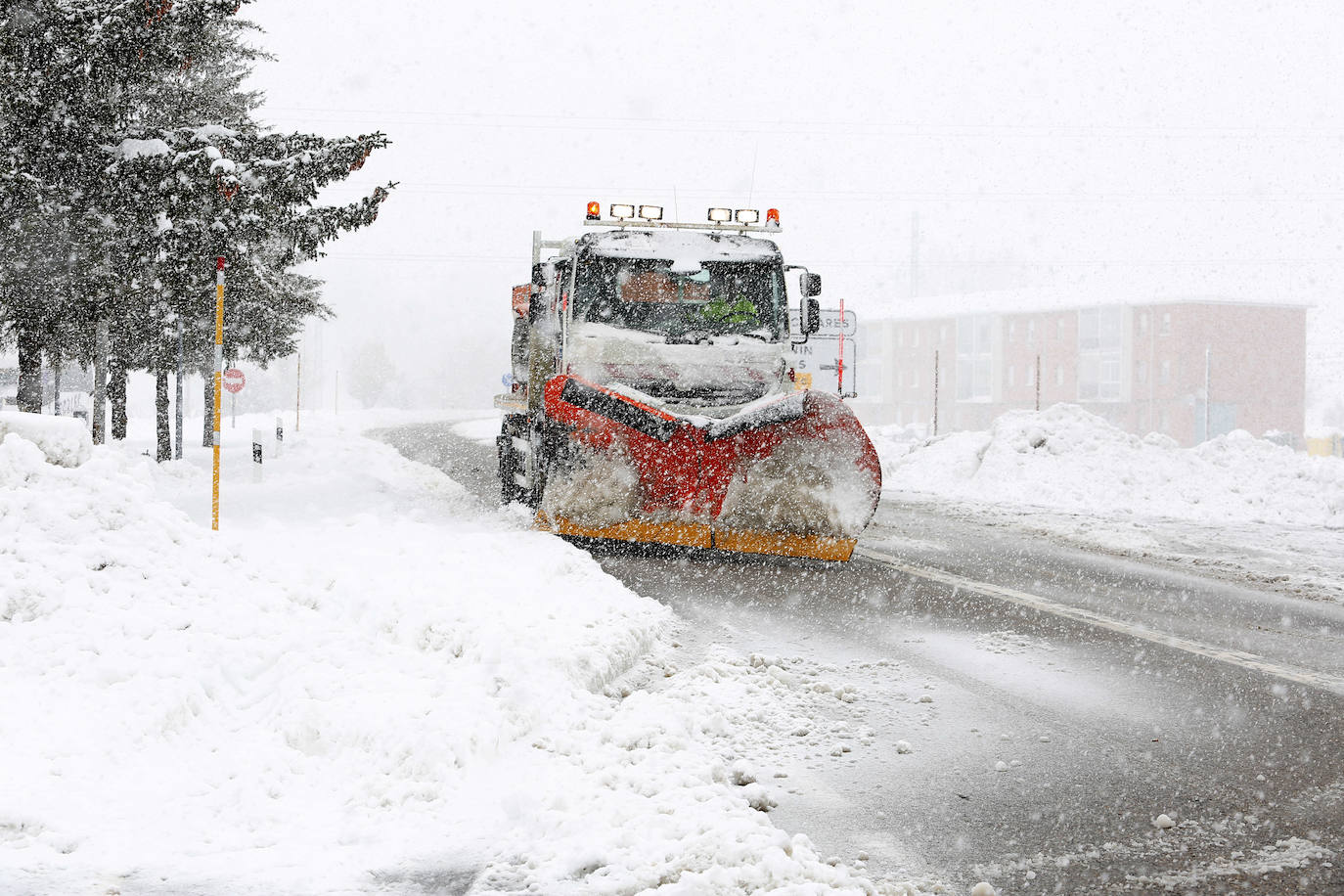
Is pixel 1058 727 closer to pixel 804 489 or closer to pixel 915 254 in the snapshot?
pixel 804 489

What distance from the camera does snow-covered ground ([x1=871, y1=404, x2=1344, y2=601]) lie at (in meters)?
11.7

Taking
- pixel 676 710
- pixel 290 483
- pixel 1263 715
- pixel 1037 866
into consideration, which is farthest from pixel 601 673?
pixel 290 483

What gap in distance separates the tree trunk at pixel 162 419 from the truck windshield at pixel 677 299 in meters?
14.3

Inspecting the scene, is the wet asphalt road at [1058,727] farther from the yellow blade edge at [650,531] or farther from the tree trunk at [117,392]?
the tree trunk at [117,392]

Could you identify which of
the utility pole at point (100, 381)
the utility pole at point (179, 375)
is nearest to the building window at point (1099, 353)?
the utility pole at point (179, 375)

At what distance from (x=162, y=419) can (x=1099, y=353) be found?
2216 inches

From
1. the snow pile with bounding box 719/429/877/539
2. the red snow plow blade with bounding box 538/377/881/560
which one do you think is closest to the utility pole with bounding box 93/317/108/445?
the red snow plow blade with bounding box 538/377/881/560

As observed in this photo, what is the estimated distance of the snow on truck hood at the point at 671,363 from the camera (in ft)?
36.4

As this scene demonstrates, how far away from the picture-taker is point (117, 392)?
2197 cm

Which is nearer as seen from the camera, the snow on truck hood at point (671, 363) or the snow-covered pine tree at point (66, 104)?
the snow-covered pine tree at point (66, 104)

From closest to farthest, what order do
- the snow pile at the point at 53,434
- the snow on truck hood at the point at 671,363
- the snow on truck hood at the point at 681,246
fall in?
the snow pile at the point at 53,434
the snow on truck hood at the point at 671,363
the snow on truck hood at the point at 681,246

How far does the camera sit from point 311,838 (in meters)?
3.52

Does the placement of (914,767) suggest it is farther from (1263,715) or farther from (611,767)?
(1263,715)

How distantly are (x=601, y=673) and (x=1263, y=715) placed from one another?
9.89 feet
